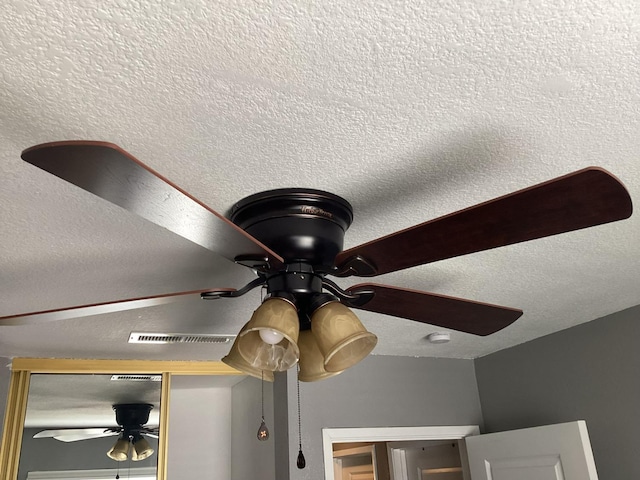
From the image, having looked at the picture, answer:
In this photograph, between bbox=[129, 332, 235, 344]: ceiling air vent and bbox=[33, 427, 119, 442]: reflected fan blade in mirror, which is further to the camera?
bbox=[33, 427, 119, 442]: reflected fan blade in mirror

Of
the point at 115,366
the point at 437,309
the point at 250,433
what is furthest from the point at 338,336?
the point at 250,433

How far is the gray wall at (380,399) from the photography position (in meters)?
2.78

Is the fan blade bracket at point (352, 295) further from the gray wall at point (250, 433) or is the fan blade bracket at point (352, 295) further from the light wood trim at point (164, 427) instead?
the light wood trim at point (164, 427)

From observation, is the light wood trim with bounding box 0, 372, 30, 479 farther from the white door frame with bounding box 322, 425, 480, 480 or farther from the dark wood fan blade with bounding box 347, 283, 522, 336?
the dark wood fan blade with bounding box 347, 283, 522, 336

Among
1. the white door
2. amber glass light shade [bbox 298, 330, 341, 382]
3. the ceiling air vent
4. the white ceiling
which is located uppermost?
the ceiling air vent

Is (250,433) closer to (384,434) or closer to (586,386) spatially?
(384,434)

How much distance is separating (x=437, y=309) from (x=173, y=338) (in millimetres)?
1397

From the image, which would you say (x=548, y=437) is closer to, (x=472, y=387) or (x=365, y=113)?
(x=472, y=387)

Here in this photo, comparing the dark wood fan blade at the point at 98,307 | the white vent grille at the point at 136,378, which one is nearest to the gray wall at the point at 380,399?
the white vent grille at the point at 136,378

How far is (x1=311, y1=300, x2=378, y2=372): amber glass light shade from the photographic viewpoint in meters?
1.16

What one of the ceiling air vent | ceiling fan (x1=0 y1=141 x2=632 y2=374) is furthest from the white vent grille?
ceiling fan (x1=0 y1=141 x2=632 y2=374)

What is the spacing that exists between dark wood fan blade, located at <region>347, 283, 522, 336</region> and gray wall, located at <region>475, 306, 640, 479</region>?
1.24 meters

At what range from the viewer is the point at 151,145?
46.1 inches

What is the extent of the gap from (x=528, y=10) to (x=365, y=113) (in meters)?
0.34
